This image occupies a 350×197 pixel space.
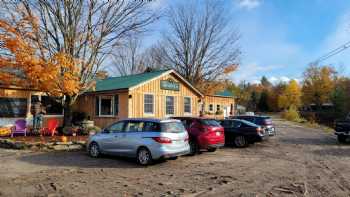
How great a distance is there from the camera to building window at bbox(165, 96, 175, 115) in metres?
20.1

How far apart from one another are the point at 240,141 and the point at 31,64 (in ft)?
35.2

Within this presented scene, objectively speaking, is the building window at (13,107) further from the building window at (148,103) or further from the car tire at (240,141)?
the car tire at (240,141)

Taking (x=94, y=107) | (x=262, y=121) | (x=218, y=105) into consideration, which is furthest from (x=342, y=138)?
(x=218, y=105)

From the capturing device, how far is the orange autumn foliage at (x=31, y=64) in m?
13.0

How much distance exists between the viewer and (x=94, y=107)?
19.7m

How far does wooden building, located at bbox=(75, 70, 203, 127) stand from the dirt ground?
6.26m

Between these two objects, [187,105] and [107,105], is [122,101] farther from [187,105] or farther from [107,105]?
[187,105]

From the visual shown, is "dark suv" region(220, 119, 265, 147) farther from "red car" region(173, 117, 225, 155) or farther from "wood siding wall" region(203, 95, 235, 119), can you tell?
"wood siding wall" region(203, 95, 235, 119)

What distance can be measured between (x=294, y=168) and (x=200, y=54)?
64.0ft

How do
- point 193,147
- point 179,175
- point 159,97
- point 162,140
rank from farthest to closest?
1. point 159,97
2. point 193,147
3. point 162,140
4. point 179,175

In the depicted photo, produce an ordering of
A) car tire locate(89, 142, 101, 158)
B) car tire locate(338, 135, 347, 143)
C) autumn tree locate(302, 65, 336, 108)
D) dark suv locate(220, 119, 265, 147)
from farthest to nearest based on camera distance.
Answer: autumn tree locate(302, 65, 336, 108)
car tire locate(338, 135, 347, 143)
dark suv locate(220, 119, 265, 147)
car tire locate(89, 142, 101, 158)

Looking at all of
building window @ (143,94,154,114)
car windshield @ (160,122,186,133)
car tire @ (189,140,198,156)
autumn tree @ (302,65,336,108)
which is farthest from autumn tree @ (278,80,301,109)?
car windshield @ (160,122,186,133)

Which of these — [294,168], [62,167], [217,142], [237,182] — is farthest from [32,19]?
[294,168]

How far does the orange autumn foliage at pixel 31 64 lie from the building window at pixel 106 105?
3616mm
